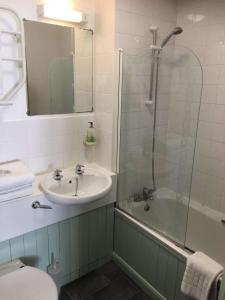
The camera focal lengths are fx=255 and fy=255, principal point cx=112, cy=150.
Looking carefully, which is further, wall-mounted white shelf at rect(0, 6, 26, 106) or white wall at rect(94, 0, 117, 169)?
white wall at rect(94, 0, 117, 169)

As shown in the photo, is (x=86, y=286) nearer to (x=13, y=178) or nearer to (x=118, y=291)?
(x=118, y=291)

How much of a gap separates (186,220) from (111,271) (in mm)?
791

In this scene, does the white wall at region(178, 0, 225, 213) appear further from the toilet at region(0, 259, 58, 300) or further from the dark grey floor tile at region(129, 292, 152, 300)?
the toilet at region(0, 259, 58, 300)

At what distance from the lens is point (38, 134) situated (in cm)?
194

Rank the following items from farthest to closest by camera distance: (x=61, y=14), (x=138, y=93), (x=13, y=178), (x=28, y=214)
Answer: (x=138, y=93), (x=61, y=14), (x=28, y=214), (x=13, y=178)

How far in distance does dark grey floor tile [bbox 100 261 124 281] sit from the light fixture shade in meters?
2.03

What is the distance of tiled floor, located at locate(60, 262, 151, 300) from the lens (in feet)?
6.32

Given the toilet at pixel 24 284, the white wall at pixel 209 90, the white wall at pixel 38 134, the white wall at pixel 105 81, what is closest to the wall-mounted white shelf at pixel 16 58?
the white wall at pixel 38 134

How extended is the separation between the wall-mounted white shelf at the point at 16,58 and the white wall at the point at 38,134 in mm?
69

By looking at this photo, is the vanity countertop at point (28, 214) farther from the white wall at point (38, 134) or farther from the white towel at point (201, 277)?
the white towel at point (201, 277)

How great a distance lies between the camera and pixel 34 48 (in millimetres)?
1826

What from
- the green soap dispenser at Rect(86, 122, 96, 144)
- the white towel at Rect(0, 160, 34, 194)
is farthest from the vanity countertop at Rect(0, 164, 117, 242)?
the green soap dispenser at Rect(86, 122, 96, 144)

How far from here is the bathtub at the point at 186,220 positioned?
6.53 ft

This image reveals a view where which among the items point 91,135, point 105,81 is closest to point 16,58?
point 105,81
